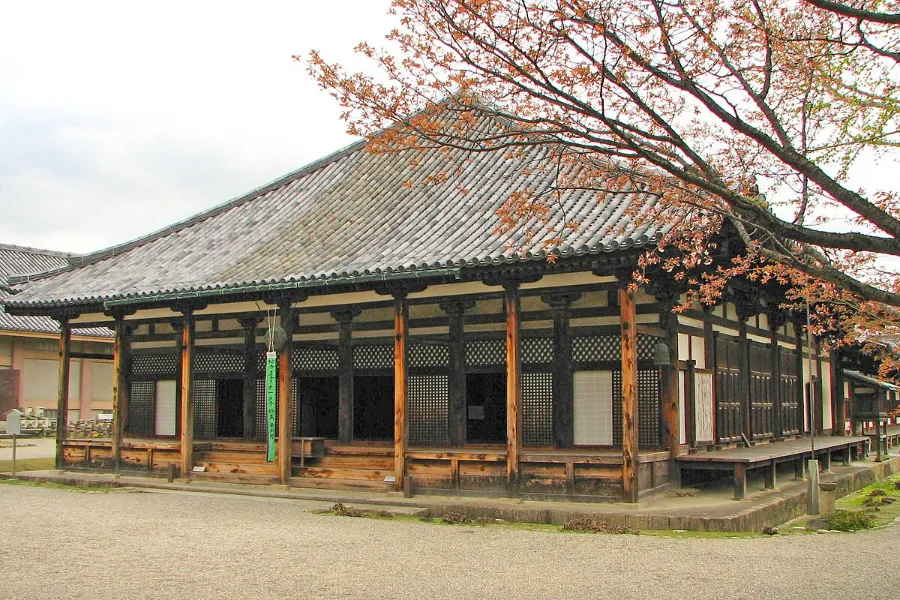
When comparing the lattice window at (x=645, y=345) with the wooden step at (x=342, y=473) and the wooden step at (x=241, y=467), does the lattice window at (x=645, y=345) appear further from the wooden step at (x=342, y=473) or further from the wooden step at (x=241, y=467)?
the wooden step at (x=241, y=467)

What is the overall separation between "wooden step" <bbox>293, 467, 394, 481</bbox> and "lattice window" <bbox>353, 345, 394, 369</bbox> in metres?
2.04

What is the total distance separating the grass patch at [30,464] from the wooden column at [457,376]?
9851 millimetres

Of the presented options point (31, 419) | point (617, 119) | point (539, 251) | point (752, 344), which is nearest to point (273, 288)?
point (539, 251)

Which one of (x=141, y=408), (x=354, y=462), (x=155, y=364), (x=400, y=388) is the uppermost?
(x=155, y=364)

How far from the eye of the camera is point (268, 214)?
18.7 meters

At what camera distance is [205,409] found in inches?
711

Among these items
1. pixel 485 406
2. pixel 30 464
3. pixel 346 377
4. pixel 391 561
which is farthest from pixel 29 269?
pixel 391 561

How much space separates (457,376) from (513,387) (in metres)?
2.32

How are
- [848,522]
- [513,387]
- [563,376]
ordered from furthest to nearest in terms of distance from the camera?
1. [563,376]
2. [513,387]
3. [848,522]

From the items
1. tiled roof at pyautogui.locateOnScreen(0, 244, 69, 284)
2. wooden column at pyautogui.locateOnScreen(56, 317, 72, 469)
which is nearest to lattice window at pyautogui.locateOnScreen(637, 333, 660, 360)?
wooden column at pyautogui.locateOnScreen(56, 317, 72, 469)

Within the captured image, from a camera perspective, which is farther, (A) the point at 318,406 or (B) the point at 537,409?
(A) the point at 318,406

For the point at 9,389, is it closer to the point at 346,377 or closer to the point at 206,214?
the point at 206,214

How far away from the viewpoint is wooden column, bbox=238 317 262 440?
17.2 metres

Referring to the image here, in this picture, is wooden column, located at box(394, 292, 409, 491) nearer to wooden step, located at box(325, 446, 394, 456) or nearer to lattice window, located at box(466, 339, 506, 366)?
wooden step, located at box(325, 446, 394, 456)
